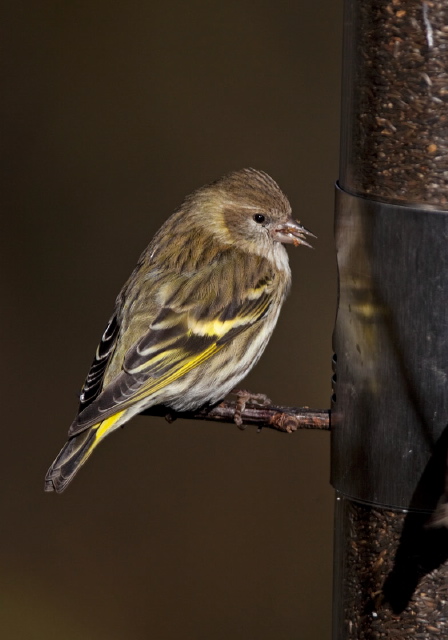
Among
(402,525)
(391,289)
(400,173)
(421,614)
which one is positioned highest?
(400,173)

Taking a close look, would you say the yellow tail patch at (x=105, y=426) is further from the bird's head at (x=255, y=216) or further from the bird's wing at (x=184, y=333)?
the bird's head at (x=255, y=216)

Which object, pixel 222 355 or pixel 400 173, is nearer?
pixel 400 173

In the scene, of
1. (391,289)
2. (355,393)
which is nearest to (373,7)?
(391,289)

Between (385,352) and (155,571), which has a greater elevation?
(385,352)

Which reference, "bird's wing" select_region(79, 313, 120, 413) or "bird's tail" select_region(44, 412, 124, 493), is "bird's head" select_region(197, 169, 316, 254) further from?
"bird's tail" select_region(44, 412, 124, 493)

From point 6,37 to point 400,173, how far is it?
5.93 m

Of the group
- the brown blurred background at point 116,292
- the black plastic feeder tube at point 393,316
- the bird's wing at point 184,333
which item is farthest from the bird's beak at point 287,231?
the brown blurred background at point 116,292

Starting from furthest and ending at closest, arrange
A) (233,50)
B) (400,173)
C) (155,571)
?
(233,50), (155,571), (400,173)

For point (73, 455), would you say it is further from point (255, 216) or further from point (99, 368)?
point (255, 216)

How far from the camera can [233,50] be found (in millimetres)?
9188

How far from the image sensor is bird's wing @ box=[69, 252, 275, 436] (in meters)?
4.63

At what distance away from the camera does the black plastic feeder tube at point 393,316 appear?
402cm

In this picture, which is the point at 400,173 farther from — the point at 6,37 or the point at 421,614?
the point at 6,37

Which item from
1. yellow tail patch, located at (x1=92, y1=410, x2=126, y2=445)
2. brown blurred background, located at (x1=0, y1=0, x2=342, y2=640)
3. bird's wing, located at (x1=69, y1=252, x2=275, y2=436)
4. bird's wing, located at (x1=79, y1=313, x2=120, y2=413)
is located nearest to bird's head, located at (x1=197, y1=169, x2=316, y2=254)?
bird's wing, located at (x1=69, y1=252, x2=275, y2=436)
